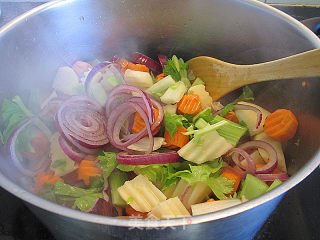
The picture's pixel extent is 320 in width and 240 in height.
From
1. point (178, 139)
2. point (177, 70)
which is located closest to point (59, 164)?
point (178, 139)

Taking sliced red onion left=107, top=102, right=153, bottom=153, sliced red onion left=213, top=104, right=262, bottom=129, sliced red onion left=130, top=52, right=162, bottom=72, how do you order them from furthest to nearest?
1. sliced red onion left=130, top=52, right=162, bottom=72
2. sliced red onion left=213, top=104, right=262, bottom=129
3. sliced red onion left=107, top=102, right=153, bottom=153

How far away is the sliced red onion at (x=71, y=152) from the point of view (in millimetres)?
1195

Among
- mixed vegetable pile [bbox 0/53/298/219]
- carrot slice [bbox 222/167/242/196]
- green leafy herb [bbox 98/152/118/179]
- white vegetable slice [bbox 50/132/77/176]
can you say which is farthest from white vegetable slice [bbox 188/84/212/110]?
white vegetable slice [bbox 50/132/77/176]

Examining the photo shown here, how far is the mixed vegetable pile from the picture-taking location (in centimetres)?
109

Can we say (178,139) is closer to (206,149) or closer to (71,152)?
(206,149)

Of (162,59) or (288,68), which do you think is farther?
(162,59)

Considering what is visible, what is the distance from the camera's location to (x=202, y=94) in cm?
142

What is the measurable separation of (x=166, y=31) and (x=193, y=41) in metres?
0.14

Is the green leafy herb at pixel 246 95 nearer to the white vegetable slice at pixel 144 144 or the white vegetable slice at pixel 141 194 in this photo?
the white vegetable slice at pixel 144 144

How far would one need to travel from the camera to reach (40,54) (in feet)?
4.61

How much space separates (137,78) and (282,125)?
636 millimetres

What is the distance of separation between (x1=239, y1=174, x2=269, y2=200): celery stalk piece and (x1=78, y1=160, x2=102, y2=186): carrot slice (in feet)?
1.69

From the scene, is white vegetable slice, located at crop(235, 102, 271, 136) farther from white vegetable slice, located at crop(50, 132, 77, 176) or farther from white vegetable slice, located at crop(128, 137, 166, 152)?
white vegetable slice, located at crop(50, 132, 77, 176)

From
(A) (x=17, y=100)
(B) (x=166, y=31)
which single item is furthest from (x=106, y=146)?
(B) (x=166, y=31)
